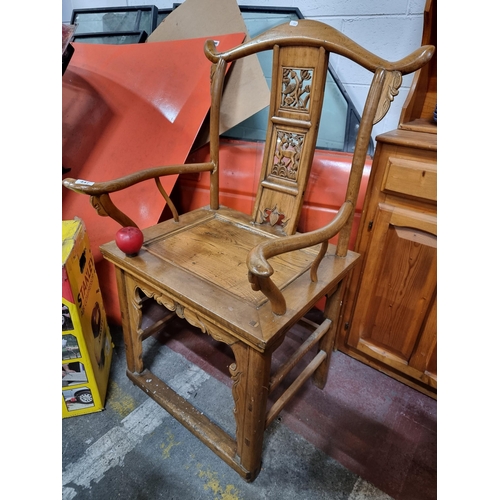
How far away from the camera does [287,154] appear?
1.16 meters

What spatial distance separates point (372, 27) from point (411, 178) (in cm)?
87

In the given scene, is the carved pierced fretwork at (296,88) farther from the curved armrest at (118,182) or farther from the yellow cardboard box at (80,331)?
the yellow cardboard box at (80,331)

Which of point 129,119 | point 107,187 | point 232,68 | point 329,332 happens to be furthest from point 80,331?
point 232,68

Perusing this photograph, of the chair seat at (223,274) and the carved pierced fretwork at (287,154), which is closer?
the chair seat at (223,274)

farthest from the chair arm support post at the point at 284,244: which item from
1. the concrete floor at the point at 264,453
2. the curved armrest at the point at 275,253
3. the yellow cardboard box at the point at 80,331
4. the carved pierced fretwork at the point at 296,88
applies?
the concrete floor at the point at 264,453

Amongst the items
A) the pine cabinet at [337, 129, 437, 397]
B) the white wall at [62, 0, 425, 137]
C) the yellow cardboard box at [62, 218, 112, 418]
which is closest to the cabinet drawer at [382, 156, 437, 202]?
the pine cabinet at [337, 129, 437, 397]

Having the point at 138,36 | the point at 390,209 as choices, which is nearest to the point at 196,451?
the point at 390,209

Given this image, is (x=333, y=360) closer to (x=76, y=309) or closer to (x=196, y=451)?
(x=196, y=451)

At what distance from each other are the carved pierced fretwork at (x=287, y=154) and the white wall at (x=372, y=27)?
70 centimetres

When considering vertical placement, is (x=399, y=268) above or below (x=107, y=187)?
below

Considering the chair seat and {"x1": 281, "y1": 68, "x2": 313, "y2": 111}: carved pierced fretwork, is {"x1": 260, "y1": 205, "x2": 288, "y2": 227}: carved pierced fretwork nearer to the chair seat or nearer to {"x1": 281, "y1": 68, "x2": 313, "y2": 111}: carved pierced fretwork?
the chair seat

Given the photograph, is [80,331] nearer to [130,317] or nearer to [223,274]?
[130,317]

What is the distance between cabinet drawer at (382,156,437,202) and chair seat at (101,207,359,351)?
0.27 meters

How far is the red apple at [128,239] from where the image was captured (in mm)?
997
